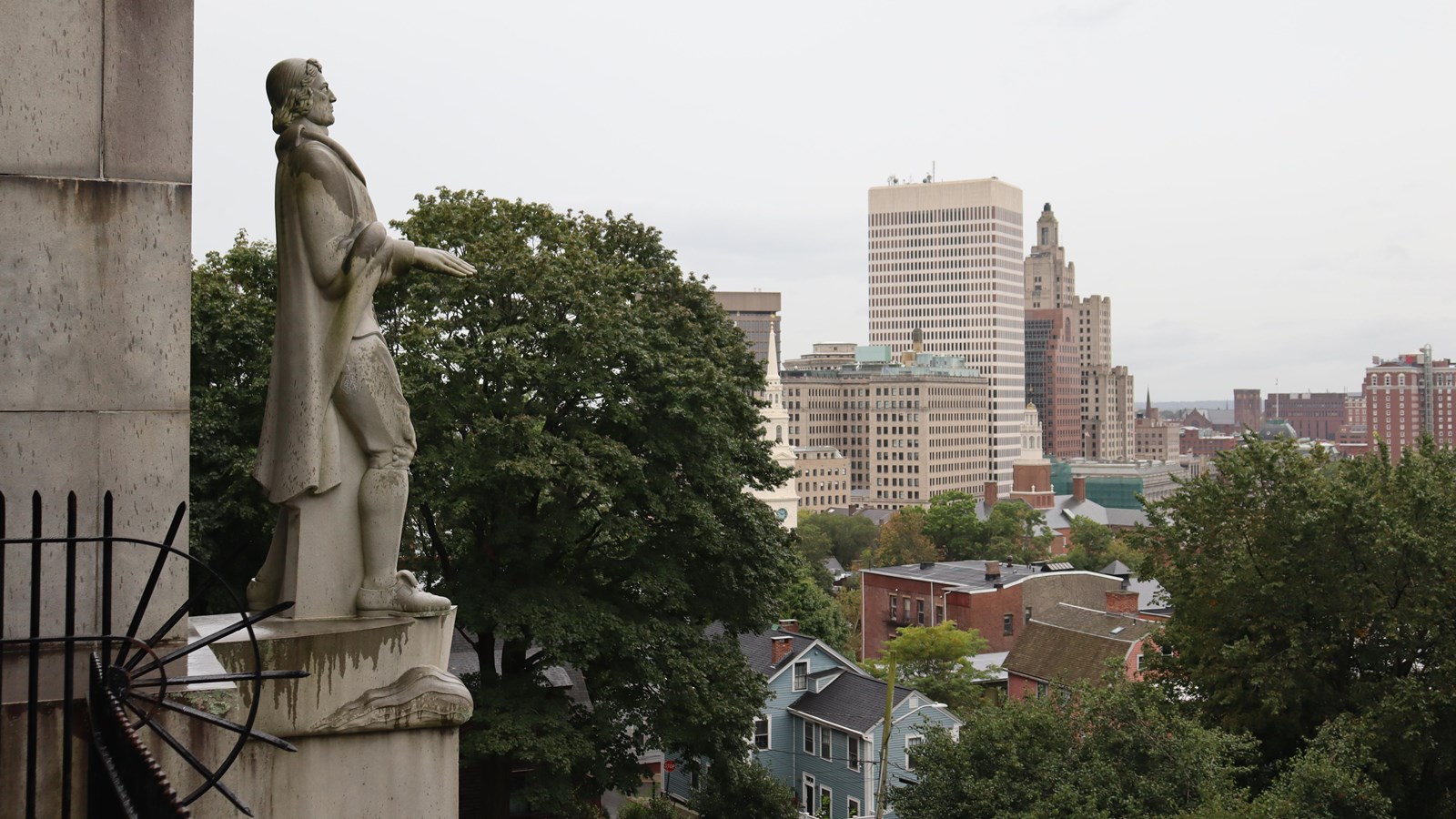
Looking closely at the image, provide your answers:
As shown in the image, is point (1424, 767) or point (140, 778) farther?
point (1424, 767)

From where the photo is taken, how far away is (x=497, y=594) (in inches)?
1008

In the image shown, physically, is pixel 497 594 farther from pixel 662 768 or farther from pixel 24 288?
pixel 662 768

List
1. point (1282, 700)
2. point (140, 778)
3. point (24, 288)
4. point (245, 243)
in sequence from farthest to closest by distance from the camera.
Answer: point (245, 243) → point (1282, 700) → point (24, 288) → point (140, 778)

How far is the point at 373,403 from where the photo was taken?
7336mm

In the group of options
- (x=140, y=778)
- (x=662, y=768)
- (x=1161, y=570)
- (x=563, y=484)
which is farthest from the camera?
(x=662, y=768)

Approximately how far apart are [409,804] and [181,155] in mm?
3468

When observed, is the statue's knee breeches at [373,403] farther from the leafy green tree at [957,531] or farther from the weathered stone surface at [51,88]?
the leafy green tree at [957,531]

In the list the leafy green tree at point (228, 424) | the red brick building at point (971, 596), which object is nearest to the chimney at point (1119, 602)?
the red brick building at point (971, 596)

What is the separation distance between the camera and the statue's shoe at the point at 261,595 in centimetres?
734

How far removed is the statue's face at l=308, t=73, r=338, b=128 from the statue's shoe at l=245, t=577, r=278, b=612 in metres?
2.51

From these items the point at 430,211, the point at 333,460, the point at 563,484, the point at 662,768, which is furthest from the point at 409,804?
the point at 662,768

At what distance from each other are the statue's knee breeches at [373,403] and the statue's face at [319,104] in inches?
47.8

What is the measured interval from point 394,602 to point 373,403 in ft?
3.49

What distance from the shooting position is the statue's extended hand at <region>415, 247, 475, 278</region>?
7.69 metres
